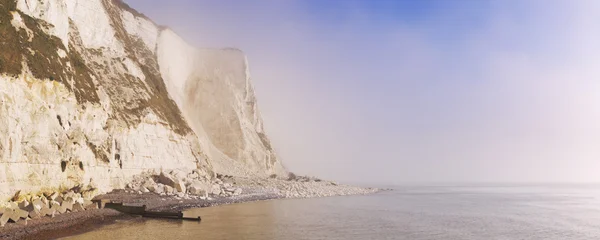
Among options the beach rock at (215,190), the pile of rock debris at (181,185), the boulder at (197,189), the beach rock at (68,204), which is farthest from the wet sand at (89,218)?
the beach rock at (215,190)

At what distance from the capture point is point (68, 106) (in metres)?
29.0

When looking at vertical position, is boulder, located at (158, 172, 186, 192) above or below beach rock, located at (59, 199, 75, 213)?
above

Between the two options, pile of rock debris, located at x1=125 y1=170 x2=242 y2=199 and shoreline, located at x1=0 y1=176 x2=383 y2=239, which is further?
pile of rock debris, located at x1=125 y1=170 x2=242 y2=199

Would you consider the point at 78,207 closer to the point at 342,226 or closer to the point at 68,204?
the point at 68,204

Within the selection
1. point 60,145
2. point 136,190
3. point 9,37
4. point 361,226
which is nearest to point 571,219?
point 361,226

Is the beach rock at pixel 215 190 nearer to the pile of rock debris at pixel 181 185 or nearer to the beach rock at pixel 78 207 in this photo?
the pile of rock debris at pixel 181 185

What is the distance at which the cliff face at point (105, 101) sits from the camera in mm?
24016

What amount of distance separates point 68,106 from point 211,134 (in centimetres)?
4341

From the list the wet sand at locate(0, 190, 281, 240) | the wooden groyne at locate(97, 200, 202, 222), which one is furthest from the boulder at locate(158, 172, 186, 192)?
the wooden groyne at locate(97, 200, 202, 222)

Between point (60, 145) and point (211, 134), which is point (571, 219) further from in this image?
point (211, 134)

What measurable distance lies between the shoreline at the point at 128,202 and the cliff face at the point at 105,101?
207 centimetres

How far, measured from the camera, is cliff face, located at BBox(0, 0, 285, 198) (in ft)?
78.8

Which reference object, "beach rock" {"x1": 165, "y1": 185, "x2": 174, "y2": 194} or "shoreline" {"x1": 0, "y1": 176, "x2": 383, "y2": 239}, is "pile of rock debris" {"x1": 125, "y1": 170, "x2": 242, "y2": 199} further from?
"shoreline" {"x1": 0, "y1": 176, "x2": 383, "y2": 239}

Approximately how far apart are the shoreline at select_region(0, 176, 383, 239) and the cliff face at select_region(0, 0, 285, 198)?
81.4 inches
